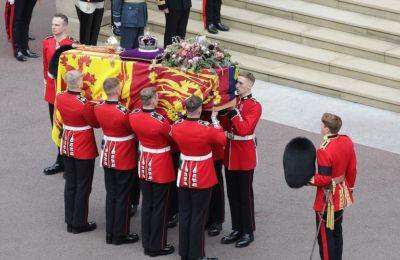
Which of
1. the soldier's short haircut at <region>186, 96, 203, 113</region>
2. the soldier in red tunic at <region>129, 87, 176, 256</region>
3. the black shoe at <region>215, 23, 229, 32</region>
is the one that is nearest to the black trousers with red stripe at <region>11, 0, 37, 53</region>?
the black shoe at <region>215, 23, 229, 32</region>

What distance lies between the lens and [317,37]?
14.6m

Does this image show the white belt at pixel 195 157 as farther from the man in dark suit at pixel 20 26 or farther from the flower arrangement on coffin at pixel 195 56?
the man in dark suit at pixel 20 26

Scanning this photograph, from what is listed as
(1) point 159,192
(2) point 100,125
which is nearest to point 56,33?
(2) point 100,125

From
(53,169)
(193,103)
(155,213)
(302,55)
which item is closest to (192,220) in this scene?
(155,213)

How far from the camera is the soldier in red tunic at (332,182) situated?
9141 mm

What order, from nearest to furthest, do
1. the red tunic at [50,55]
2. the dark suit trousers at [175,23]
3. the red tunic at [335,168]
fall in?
Answer: the red tunic at [335,168]
the red tunic at [50,55]
the dark suit trousers at [175,23]

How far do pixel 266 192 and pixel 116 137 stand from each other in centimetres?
206

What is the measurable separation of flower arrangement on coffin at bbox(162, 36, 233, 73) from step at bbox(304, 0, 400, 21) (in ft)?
17.1

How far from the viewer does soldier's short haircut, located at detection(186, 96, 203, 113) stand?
933 cm

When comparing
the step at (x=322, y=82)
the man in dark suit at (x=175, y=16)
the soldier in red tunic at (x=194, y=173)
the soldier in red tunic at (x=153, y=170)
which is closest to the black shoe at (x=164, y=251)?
the soldier in red tunic at (x=153, y=170)

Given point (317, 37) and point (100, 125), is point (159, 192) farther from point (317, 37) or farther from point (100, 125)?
point (317, 37)

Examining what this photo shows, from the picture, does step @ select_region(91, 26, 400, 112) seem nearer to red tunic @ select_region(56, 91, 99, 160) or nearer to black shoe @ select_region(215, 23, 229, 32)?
black shoe @ select_region(215, 23, 229, 32)

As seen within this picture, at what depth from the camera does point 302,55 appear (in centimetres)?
1437

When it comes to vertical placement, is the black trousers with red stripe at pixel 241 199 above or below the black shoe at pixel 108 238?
above
